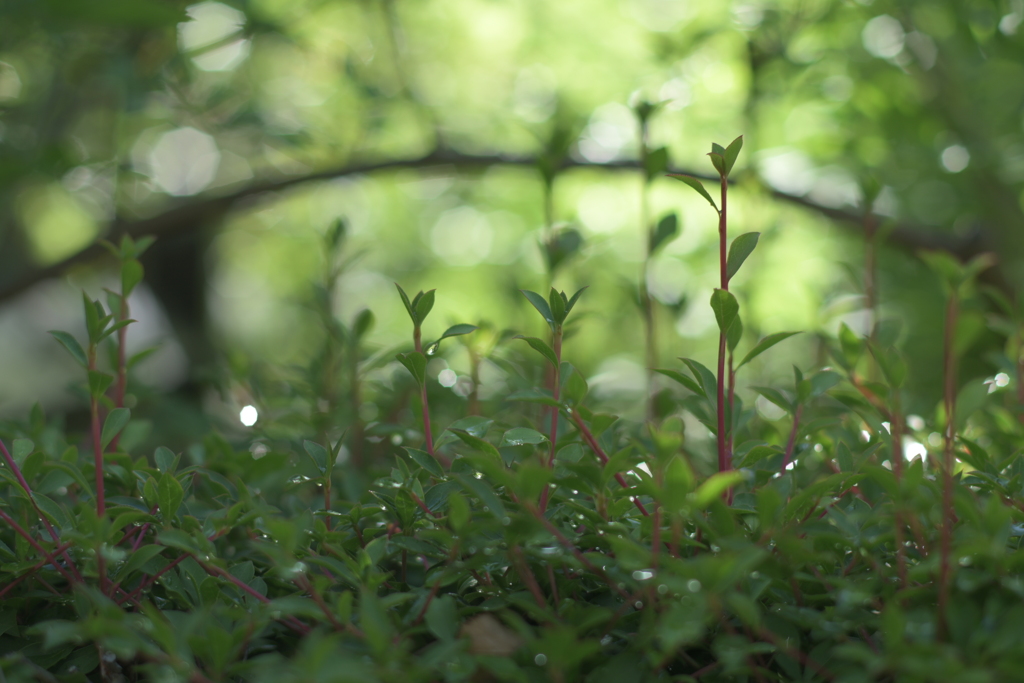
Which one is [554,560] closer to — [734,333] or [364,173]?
[734,333]

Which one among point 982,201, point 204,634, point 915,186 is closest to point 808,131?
point 915,186

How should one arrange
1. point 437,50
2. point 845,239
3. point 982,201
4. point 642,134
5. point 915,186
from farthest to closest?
1. point 437,50
2. point 845,239
3. point 915,186
4. point 982,201
5. point 642,134

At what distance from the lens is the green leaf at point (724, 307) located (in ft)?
1.55

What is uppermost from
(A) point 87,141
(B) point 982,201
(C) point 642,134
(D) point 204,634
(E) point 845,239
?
(C) point 642,134

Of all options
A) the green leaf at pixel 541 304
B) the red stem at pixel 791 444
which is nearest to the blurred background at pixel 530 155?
the green leaf at pixel 541 304

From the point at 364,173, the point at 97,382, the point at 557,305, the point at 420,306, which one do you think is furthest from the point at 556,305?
the point at 364,173

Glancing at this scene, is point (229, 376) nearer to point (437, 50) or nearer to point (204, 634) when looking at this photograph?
point (204, 634)

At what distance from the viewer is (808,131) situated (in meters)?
2.24

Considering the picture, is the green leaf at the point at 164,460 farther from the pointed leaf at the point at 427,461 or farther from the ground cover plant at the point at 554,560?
the pointed leaf at the point at 427,461

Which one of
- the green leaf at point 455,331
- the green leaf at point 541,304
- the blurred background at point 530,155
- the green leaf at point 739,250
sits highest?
the green leaf at point 739,250

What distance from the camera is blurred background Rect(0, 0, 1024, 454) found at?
124 cm

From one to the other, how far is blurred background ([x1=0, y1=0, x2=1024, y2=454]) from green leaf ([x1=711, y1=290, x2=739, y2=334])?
0.21 m

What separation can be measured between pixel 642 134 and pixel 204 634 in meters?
0.66

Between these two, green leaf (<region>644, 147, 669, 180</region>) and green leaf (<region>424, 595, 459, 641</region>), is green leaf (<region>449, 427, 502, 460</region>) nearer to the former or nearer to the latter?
green leaf (<region>424, 595, 459, 641</region>)
